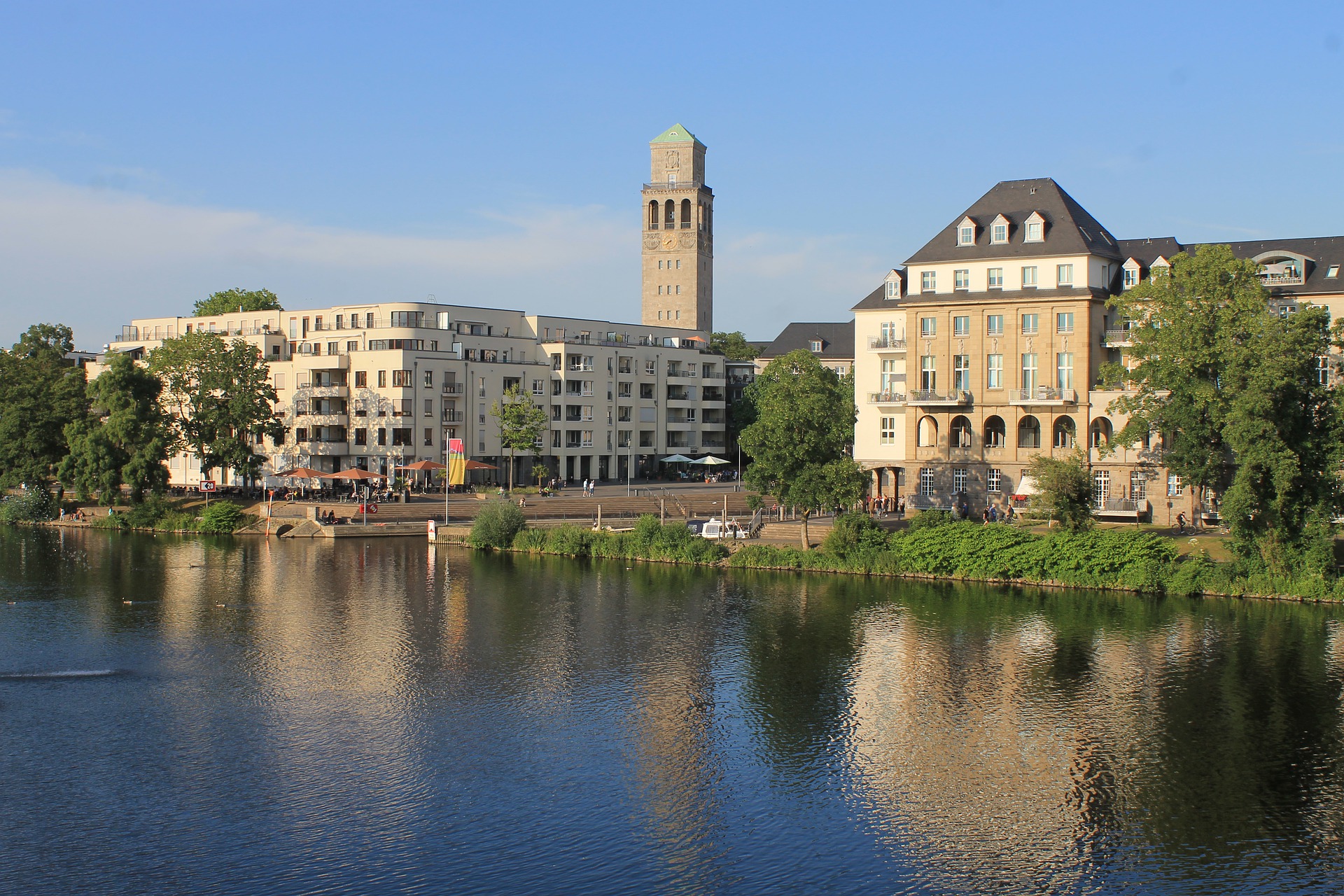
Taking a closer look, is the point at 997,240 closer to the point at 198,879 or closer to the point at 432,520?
the point at 432,520

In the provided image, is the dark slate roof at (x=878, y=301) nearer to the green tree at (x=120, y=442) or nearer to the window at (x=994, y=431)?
the window at (x=994, y=431)

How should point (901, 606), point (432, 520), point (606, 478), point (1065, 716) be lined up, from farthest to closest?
1. point (606, 478)
2. point (432, 520)
3. point (901, 606)
4. point (1065, 716)

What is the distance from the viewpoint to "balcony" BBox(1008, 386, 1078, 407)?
76.3 metres

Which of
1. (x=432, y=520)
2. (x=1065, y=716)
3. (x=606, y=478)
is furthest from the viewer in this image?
(x=606, y=478)

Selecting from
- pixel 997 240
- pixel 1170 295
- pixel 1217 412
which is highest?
pixel 997 240

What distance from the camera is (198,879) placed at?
25.6m

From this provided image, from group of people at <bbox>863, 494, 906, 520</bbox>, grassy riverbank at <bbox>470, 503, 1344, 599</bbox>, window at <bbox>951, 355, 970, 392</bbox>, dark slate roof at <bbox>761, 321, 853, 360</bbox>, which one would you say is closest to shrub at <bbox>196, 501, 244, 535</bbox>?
grassy riverbank at <bbox>470, 503, 1344, 599</bbox>

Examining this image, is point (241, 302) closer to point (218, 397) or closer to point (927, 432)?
point (218, 397)

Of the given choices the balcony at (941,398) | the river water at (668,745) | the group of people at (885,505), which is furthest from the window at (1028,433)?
the river water at (668,745)

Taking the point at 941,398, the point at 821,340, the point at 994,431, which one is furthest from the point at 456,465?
the point at 821,340

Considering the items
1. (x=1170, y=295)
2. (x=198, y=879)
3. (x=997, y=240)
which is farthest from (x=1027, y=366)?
(x=198, y=879)

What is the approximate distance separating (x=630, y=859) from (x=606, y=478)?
3718 inches

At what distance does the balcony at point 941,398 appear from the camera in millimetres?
80000

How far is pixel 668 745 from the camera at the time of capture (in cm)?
3553
